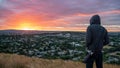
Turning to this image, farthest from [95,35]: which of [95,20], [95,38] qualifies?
[95,20]

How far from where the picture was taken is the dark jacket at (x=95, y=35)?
7582 mm

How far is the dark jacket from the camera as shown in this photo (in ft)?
24.9

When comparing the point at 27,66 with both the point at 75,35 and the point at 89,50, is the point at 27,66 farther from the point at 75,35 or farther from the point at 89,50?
the point at 75,35

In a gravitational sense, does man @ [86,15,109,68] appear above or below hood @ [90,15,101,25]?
below

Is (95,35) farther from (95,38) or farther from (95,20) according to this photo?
(95,20)

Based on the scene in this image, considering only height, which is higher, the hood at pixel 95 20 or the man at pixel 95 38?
the hood at pixel 95 20

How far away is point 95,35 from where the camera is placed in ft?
25.2

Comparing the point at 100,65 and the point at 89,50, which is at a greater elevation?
the point at 89,50

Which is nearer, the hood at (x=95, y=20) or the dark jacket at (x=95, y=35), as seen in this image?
the dark jacket at (x=95, y=35)

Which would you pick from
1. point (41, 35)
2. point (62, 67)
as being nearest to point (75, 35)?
point (41, 35)

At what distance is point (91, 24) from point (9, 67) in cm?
437

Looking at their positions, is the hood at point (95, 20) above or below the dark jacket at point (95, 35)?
above

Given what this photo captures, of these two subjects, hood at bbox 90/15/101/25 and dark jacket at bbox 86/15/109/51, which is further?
hood at bbox 90/15/101/25

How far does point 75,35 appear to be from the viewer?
183125 mm
